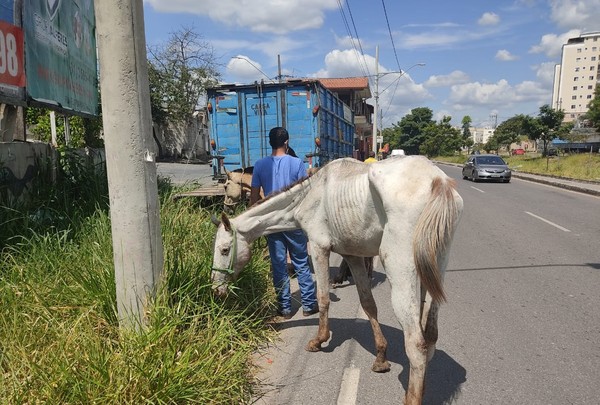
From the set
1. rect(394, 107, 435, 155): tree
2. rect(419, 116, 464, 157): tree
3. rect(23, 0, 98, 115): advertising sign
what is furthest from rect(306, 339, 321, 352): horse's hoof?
rect(394, 107, 435, 155): tree

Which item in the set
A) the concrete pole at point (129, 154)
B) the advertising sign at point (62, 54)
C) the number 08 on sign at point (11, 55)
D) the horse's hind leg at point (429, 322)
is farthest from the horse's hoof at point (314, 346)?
the advertising sign at point (62, 54)

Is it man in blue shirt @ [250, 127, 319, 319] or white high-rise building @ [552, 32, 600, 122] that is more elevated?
white high-rise building @ [552, 32, 600, 122]

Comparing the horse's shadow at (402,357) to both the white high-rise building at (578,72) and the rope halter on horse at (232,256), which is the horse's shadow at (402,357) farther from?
the white high-rise building at (578,72)

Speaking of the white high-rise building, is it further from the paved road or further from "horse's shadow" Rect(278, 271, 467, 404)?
"horse's shadow" Rect(278, 271, 467, 404)

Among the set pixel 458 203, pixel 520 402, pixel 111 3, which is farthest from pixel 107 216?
pixel 520 402

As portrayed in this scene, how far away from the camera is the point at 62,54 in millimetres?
5859

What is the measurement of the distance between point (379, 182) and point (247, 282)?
2.38 meters

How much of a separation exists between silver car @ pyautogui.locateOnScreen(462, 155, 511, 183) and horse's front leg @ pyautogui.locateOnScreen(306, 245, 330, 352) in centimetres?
1952

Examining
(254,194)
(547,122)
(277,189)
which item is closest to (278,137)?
(277,189)

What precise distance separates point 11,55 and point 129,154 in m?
2.61

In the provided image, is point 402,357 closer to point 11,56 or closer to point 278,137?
point 278,137

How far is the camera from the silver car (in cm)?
2067

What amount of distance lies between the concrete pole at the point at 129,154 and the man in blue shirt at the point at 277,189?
1488 millimetres

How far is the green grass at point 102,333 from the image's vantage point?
98.0 inches
